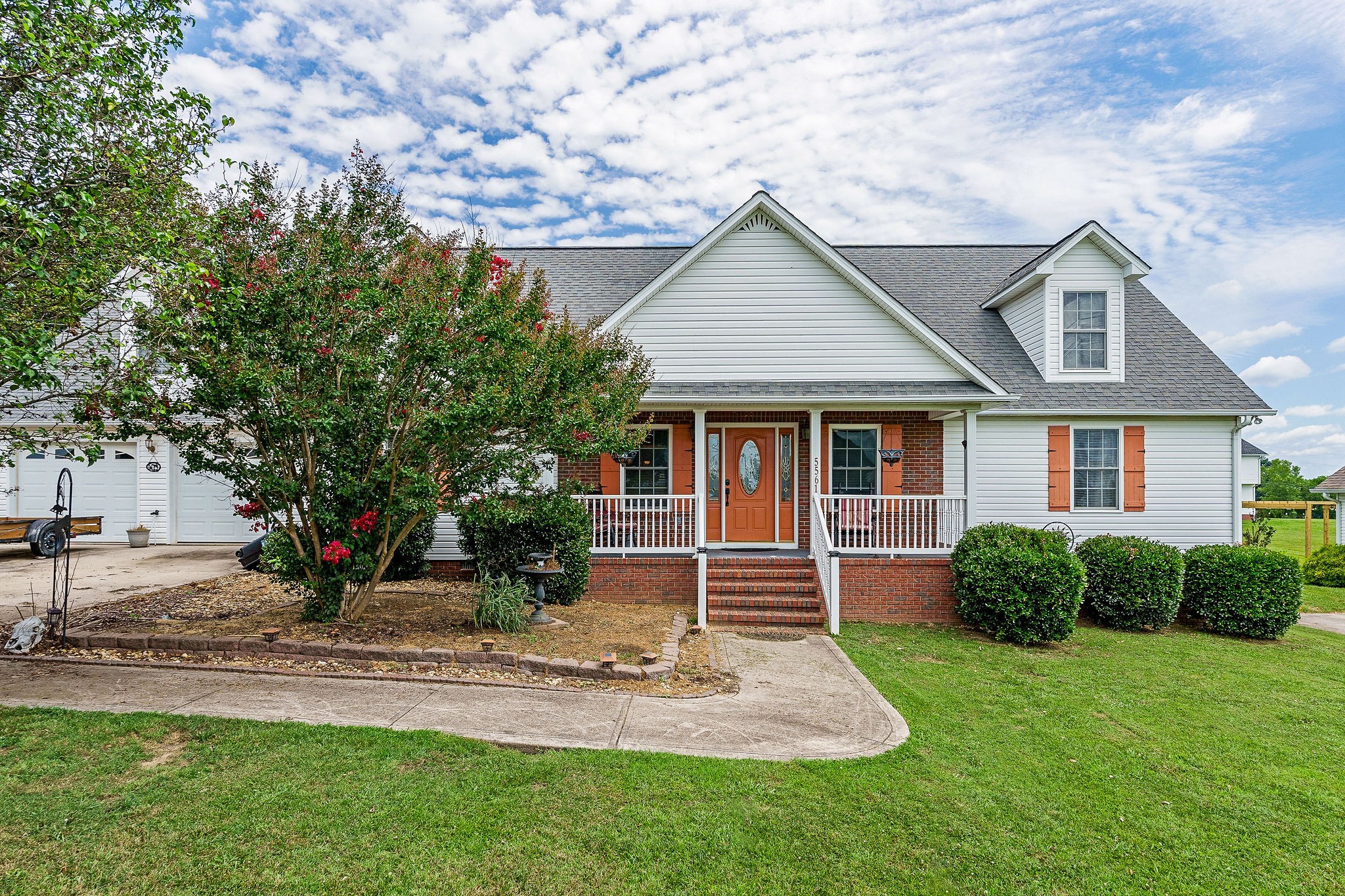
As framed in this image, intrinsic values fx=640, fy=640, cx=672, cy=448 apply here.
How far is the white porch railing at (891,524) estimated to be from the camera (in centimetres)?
962

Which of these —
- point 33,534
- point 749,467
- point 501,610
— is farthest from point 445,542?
point 33,534

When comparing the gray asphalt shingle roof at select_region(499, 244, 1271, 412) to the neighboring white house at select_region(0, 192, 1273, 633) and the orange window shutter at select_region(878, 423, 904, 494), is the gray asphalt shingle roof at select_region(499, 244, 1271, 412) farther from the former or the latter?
the orange window shutter at select_region(878, 423, 904, 494)

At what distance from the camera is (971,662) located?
7.47 metres

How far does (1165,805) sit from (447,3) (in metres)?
12.0

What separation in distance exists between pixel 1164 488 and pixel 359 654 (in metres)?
13.2

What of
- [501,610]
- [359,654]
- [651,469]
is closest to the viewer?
[359,654]

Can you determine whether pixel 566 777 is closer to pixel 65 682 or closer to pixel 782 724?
pixel 782 724

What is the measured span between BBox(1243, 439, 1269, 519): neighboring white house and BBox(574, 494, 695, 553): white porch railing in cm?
1725

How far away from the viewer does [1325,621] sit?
1120cm

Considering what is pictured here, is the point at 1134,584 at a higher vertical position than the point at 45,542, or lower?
lower

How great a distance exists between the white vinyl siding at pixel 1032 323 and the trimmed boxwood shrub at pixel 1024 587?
4726 millimetres

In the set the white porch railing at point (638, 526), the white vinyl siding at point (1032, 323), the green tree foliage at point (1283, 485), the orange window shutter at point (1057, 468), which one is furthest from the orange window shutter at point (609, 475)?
the green tree foliage at point (1283, 485)

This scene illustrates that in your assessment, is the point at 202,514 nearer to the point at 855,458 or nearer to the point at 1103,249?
the point at 855,458

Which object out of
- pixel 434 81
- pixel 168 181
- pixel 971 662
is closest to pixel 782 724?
pixel 971 662
